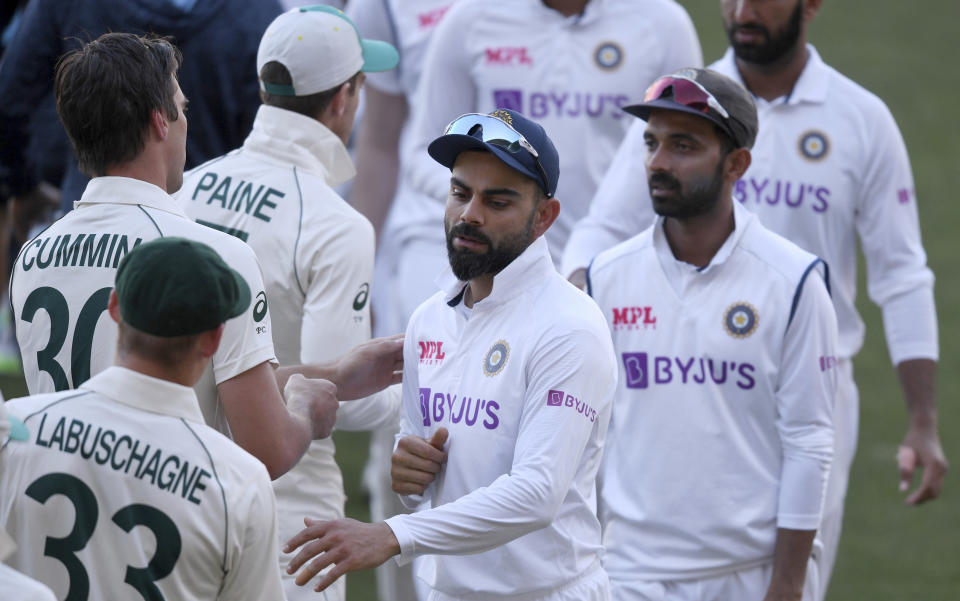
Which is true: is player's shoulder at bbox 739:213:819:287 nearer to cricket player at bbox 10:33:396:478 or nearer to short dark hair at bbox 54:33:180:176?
cricket player at bbox 10:33:396:478

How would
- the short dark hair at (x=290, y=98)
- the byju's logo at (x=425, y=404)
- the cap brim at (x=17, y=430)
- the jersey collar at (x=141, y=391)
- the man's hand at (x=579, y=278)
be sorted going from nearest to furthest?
the cap brim at (x=17, y=430) < the jersey collar at (x=141, y=391) < the byju's logo at (x=425, y=404) < the short dark hair at (x=290, y=98) < the man's hand at (x=579, y=278)

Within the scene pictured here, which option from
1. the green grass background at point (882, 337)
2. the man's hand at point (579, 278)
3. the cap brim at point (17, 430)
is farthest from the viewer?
the green grass background at point (882, 337)

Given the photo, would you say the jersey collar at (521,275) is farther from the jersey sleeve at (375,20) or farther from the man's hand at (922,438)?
the jersey sleeve at (375,20)

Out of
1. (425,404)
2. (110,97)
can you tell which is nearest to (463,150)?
(425,404)

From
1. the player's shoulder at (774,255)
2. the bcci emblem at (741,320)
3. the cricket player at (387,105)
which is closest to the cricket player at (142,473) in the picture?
the bcci emblem at (741,320)

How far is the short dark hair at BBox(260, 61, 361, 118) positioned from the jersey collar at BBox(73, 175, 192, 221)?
3.55 ft

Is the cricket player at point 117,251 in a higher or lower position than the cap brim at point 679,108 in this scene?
lower

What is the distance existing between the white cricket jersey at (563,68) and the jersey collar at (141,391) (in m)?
3.15

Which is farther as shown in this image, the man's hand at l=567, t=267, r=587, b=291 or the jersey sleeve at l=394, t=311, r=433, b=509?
the man's hand at l=567, t=267, r=587, b=291

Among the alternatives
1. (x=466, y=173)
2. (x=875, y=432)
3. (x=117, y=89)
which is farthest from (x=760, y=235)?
(x=875, y=432)

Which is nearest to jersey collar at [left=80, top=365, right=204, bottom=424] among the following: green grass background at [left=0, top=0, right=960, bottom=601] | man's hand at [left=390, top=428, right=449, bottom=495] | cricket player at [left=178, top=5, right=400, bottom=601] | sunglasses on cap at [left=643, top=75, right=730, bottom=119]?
man's hand at [left=390, top=428, right=449, bottom=495]

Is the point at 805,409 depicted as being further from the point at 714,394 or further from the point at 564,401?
the point at 564,401

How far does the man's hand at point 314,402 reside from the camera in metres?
3.67

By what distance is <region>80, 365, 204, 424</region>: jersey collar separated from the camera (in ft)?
9.67
